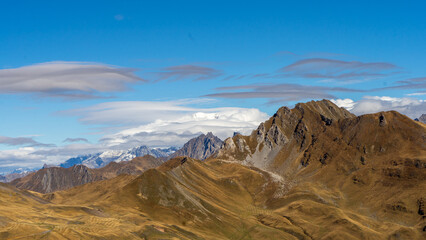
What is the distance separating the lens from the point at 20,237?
7815 inches

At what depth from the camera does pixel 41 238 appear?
19988 centimetres

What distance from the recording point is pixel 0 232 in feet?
655

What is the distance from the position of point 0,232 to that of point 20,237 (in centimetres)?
999

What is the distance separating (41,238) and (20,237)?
9287 mm
